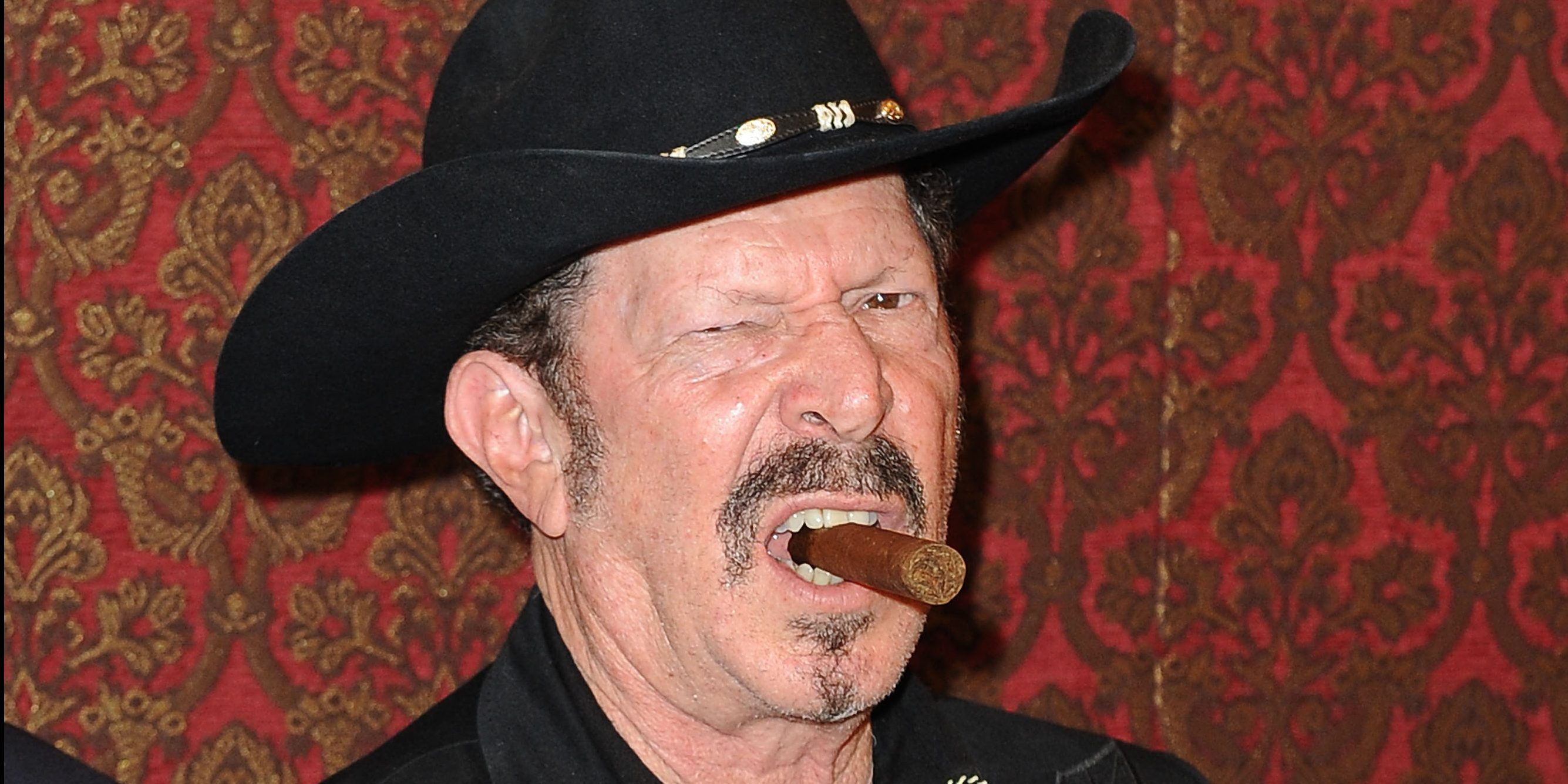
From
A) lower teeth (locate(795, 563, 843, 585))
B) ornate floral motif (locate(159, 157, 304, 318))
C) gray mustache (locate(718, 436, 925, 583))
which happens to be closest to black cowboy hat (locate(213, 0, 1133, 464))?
gray mustache (locate(718, 436, 925, 583))

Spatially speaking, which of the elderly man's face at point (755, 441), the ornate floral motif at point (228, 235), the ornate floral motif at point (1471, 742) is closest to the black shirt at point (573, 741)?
the elderly man's face at point (755, 441)

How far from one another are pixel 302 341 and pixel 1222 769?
1724 mm

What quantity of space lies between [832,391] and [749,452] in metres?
0.09

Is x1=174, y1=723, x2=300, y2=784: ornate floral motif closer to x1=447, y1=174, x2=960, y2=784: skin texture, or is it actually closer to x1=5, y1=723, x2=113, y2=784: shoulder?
x1=447, y1=174, x2=960, y2=784: skin texture

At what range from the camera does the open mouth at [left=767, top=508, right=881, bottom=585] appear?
1551 mm

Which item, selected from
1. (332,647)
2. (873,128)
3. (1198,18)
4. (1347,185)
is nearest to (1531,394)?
(1347,185)

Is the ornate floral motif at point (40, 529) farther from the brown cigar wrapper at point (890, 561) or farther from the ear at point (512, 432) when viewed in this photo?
the brown cigar wrapper at point (890, 561)

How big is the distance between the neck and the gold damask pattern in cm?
81

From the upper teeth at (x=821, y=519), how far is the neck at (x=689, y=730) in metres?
0.19

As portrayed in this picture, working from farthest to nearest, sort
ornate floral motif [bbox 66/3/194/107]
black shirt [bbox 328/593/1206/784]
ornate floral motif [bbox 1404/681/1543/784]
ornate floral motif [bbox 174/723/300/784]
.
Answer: ornate floral motif [bbox 1404/681/1543/784], ornate floral motif [bbox 174/723/300/784], ornate floral motif [bbox 66/3/194/107], black shirt [bbox 328/593/1206/784]

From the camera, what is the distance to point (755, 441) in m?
1.54

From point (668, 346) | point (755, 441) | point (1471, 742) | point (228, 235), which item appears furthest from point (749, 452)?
point (1471, 742)

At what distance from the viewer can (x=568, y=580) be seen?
5.53ft

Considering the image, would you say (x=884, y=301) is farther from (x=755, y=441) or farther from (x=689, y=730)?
(x=689, y=730)
